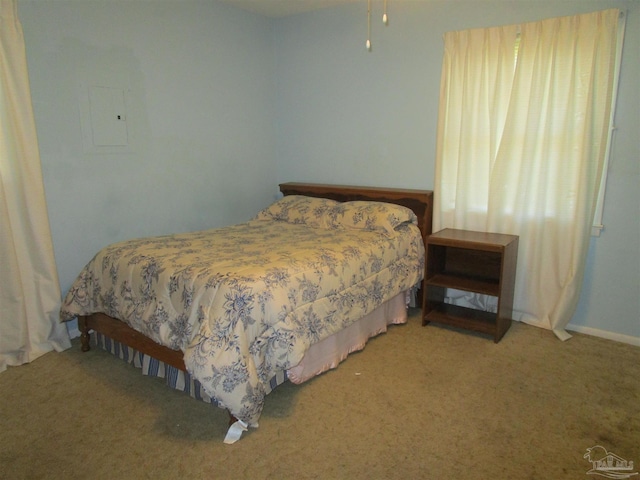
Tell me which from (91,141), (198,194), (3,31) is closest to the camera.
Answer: (3,31)

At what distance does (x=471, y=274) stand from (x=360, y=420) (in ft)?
5.33

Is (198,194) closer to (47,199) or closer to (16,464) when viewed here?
(47,199)

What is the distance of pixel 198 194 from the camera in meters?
3.75

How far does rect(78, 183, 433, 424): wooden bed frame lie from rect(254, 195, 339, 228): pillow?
0.17 meters

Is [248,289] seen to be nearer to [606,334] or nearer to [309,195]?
[309,195]

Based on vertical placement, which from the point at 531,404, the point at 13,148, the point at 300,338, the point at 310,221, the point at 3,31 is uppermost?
the point at 3,31

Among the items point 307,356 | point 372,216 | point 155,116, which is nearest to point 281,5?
point 155,116

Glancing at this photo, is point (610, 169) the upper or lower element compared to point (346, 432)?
upper

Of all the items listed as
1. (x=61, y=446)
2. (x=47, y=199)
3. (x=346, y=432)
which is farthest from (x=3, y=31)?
(x=346, y=432)

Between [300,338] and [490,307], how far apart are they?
6.01ft

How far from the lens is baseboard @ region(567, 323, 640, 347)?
9.48 ft

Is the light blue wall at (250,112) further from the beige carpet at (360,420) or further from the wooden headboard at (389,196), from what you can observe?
the beige carpet at (360,420)

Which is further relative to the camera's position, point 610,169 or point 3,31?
point 610,169

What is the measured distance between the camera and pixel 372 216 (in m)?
3.27
